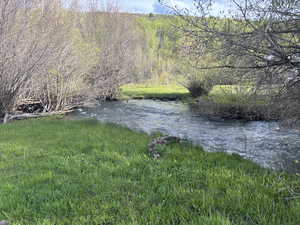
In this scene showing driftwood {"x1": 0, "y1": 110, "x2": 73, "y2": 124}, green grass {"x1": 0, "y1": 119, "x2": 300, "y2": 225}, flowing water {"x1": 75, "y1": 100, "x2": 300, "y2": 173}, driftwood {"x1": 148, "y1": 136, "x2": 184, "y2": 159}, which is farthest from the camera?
driftwood {"x1": 0, "y1": 110, "x2": 73, "y2": 124}

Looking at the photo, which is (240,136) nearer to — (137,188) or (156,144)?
(156,144)

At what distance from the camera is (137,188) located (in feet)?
13.7

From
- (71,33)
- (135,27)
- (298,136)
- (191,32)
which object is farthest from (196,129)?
(135,27)

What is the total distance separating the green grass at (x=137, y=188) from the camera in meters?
3.21

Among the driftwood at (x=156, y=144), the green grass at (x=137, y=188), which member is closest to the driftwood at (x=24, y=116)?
the green grass at (x=137, y=188)

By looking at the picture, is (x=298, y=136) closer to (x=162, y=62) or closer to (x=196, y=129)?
(x=196, y=129)

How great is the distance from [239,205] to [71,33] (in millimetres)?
14910

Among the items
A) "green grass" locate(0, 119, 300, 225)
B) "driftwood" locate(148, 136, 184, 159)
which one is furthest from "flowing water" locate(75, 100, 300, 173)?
"green grass" locate(0, 119, 300, 225)

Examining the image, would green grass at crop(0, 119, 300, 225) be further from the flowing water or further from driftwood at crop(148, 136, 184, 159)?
the flowing water

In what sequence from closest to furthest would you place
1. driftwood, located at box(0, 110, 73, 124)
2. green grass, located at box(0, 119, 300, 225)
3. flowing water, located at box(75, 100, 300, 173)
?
green grass, located at box(0, 119, 300, 225) → flowing water, located at box(75, 100, 300, 173) → driftwood, located at box(0, 110, 73, 124)

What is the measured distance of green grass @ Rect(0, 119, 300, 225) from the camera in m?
3.21

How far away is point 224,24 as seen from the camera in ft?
18.4

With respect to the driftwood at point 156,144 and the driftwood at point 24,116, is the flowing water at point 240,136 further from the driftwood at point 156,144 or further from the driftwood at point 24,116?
the driftwood at point 24,116

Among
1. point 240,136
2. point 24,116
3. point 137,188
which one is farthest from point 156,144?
point 24,116
